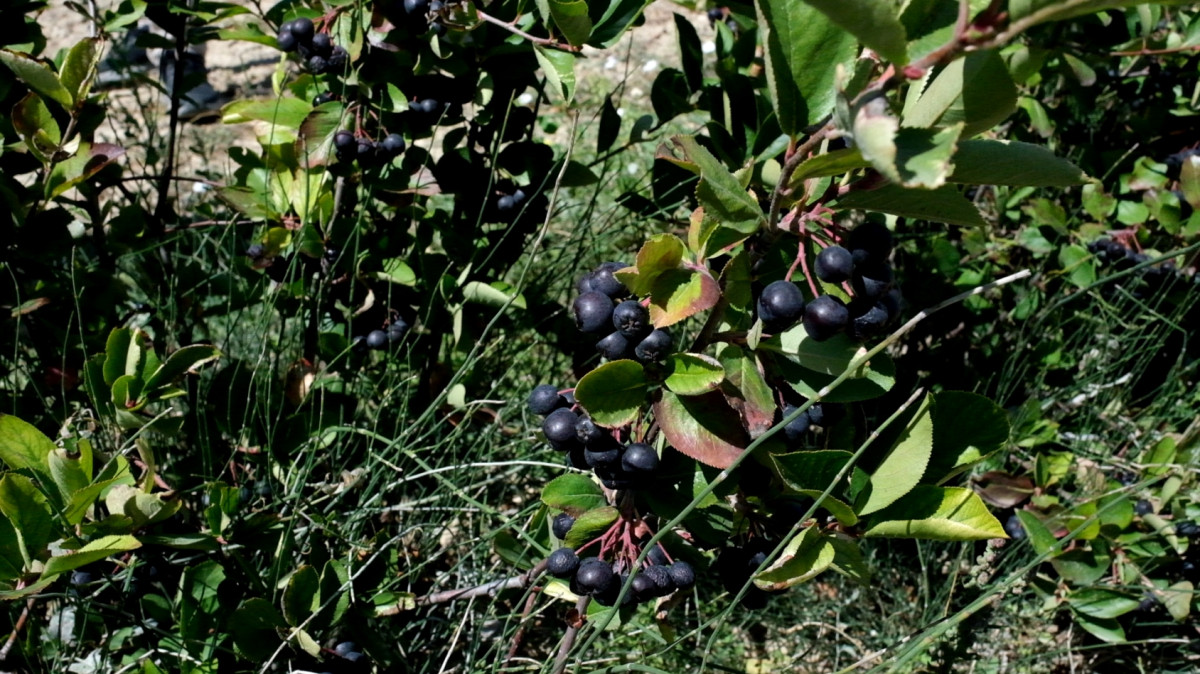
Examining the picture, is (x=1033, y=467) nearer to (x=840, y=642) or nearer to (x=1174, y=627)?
(x=1174, y=627)

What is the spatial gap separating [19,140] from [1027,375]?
176cm

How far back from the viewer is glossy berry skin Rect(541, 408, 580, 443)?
885mm

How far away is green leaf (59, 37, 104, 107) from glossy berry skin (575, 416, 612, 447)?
0.84 m

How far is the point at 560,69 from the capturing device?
118 cm

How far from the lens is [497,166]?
1.47 meters

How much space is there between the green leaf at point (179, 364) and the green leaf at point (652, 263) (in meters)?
0.63

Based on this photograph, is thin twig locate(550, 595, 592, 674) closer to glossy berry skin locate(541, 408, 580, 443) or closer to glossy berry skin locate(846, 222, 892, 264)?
glossy berry skin locate(541, 408, 580, 443)

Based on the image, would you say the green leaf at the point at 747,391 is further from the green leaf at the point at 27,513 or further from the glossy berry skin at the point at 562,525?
the green leaf at the point at 27,513

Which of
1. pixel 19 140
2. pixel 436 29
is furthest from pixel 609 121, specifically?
pixel 19 140

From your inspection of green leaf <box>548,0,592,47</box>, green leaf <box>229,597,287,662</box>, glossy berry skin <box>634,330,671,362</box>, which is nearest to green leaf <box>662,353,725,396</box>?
glossy berry skin <box>634,330,671,362</box>

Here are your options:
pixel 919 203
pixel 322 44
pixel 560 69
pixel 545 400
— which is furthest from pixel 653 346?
pixel 322 44

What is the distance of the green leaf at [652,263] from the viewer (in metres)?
0.80

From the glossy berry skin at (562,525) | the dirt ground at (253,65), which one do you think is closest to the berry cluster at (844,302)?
the glossy berry skin at (562,525)

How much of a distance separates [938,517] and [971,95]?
0.39 m
